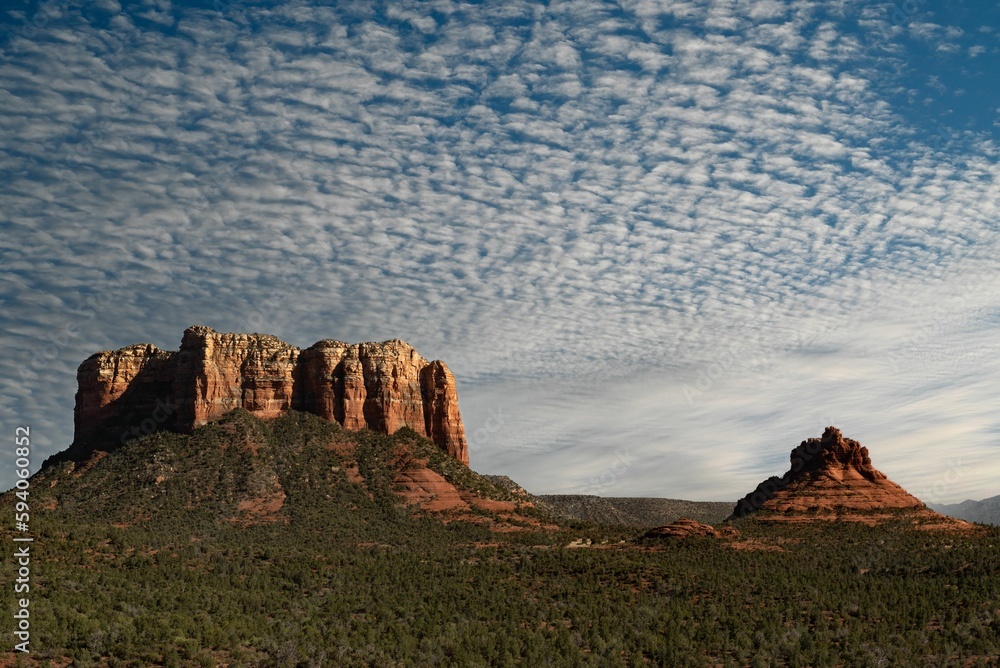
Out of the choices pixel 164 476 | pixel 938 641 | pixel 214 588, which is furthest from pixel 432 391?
pixel 938 641

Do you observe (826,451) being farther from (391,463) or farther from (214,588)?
(214,588)

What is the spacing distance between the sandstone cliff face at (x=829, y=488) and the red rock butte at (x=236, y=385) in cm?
3996

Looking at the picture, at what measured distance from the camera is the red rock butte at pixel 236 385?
312 ft

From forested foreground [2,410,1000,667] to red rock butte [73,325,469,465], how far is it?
1847 cm

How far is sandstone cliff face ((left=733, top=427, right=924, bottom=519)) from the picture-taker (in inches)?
3477

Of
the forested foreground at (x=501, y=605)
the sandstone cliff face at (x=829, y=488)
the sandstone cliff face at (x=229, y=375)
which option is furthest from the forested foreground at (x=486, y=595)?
the sandstone cliff face at (x=229, y=375)

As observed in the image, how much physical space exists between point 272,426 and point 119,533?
141 feet

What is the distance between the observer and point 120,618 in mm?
35312

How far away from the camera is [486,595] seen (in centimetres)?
5128

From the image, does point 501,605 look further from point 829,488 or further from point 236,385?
point 236,385

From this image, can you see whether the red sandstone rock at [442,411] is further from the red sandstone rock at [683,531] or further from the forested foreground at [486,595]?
the red sandstone rock at [683,531]

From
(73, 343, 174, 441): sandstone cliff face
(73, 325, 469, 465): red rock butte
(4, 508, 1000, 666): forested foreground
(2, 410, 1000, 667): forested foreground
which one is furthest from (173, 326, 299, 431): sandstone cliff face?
(4, 508, 1000, 666): forested foreground

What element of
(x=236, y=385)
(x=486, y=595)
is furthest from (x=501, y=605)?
(x=236, y=385)

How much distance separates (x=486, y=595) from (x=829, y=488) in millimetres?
55999
